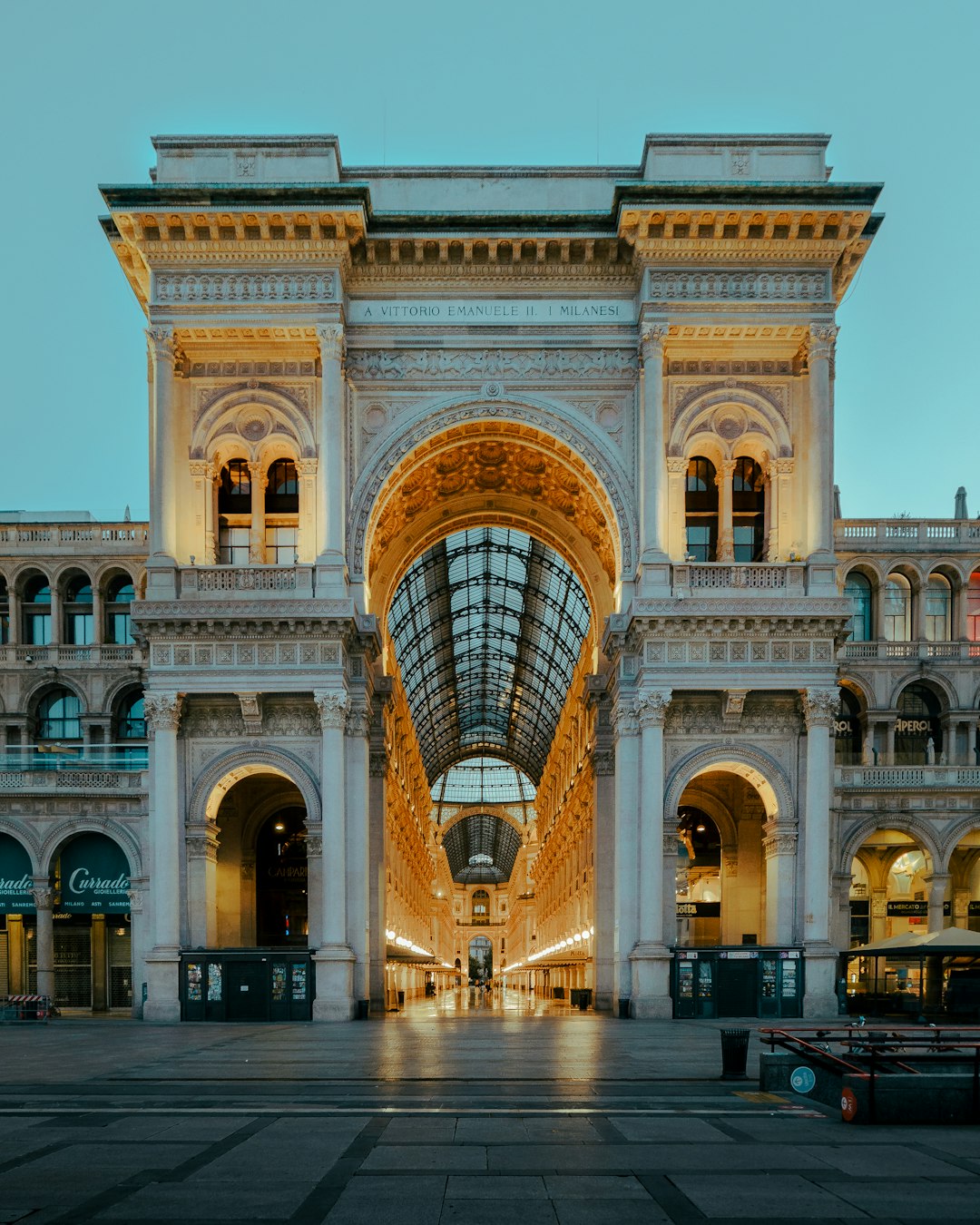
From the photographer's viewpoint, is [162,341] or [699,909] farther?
[699,909]

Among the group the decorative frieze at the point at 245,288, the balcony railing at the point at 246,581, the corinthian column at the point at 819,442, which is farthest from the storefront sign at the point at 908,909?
the decorative frieze at the point at 245,288

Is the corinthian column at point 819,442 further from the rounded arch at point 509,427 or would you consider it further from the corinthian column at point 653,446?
the rounded arch at point 509,427

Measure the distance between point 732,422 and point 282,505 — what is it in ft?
58.8

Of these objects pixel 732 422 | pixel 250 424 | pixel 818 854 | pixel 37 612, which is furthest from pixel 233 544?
pixel 818 854

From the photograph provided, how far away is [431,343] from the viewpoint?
163 ft

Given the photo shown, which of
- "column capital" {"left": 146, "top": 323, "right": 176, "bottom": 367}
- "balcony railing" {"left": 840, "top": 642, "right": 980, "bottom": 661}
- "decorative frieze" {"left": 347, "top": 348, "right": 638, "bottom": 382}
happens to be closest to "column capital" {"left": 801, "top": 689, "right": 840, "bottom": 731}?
"decorative frieze" {"left": 347, "top": 348, "right": 638, "bottom": 382}

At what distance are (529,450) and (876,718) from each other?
21864 millimetres

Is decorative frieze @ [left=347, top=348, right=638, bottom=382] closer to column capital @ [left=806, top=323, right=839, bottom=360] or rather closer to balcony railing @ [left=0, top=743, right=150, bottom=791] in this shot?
column capital @ [left=806, top=323, right=839, bottom=360]

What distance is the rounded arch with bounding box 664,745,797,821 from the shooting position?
4694 cm

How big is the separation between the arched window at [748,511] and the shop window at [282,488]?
17384 mm

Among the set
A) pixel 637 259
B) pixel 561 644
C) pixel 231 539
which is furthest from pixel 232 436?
pixel 561 644

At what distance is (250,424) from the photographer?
4928cm

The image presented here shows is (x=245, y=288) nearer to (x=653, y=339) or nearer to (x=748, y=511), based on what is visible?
(x=653, y=339)

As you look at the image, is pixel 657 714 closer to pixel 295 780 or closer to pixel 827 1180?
pixel 295 780
